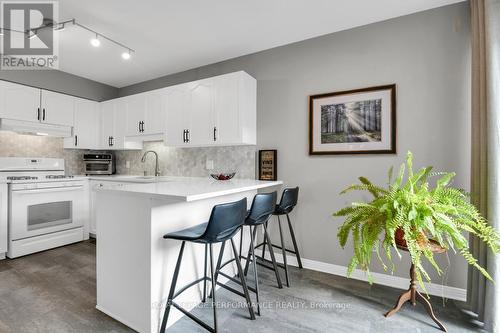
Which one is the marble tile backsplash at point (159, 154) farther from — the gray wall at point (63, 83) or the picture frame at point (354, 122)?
the picture frame at point (354, 122)

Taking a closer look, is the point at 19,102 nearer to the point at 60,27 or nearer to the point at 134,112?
the point at 134,112

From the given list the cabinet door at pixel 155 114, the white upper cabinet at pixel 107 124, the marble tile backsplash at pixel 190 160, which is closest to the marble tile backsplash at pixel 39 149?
the white upper cabinet at pixel 107 124

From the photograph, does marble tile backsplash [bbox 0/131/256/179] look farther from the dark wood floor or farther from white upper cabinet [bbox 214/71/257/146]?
the dark wood floor

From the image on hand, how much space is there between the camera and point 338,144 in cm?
261

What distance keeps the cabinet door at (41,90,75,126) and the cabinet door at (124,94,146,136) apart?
0.79 metres

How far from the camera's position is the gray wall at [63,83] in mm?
3291

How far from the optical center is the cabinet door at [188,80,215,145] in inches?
119

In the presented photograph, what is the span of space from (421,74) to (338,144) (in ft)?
3.17

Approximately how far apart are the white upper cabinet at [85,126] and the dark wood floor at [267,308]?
2.00m

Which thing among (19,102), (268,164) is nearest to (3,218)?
(19,102)

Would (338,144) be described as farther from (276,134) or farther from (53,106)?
(53,106)

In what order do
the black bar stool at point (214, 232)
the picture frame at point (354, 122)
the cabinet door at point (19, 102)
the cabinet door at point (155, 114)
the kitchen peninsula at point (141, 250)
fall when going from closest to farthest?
the black bar stool at point (214, 232) → the kitchen peninsula at point (141, 250) → the picture frame at point (354, 122) → the cabinet door at point (19, 102) → the cabinet door at point (155, 114)

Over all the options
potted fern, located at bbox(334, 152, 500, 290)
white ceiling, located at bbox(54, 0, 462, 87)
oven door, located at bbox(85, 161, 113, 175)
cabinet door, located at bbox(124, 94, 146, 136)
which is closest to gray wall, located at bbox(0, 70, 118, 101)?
white ceiling, located at bbox(54, 0, 462, 87)

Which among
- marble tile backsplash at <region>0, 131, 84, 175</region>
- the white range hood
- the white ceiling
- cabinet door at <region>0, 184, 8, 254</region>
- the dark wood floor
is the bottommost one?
the dark wood floor
